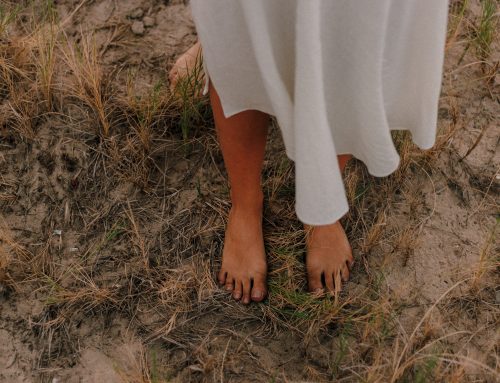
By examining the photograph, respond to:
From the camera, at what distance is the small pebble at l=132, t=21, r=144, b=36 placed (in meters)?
2.15

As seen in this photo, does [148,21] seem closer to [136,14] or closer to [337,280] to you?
[136,14]

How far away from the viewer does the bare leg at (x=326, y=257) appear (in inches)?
66.7

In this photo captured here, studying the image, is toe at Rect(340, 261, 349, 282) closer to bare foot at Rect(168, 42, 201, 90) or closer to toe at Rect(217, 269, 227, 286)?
toe at Rect(217, 269, 227, 286)

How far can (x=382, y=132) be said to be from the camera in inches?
46.9

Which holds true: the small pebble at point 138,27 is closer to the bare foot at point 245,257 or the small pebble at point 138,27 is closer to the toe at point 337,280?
the bare foot at point 245,257

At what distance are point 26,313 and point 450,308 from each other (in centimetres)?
121

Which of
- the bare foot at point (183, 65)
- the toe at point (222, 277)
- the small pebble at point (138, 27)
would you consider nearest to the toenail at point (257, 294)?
the toe at point (222, 277)

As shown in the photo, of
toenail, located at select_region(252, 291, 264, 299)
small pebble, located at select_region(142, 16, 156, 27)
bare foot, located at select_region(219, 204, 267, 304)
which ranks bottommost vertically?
toenail, located at select_region(252, 291, 264, 299)

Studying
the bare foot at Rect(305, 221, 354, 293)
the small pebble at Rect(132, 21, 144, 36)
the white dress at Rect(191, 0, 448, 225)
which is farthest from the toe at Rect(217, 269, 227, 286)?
the small pebble at Rect(132, 21, 144, 36)

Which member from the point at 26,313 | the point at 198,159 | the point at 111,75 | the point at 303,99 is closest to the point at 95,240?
the point at 26,313

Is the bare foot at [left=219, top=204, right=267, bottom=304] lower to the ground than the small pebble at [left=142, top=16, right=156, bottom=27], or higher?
lower

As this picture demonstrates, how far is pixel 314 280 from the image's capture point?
1.70m

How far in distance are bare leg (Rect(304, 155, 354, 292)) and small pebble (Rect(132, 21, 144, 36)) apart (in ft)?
3.26

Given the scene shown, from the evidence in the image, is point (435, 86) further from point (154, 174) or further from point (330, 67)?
point (154, 174)
